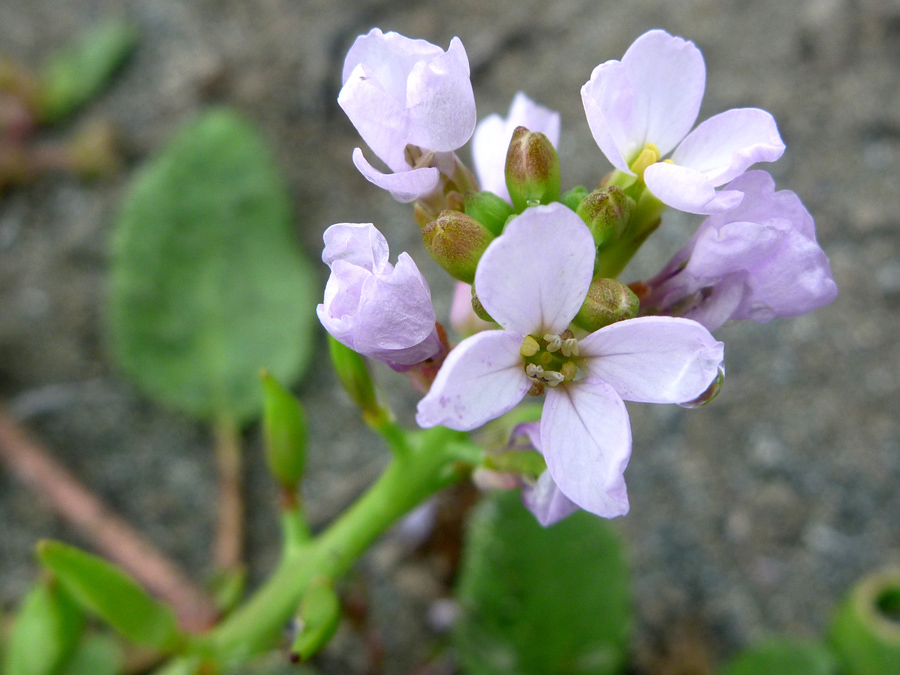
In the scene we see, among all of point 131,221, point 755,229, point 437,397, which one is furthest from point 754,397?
point 131,221

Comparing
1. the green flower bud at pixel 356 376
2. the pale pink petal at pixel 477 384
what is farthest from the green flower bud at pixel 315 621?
the pale pink petal at pixel 477 384

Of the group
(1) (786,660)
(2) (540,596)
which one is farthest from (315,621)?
(1) (786,660)

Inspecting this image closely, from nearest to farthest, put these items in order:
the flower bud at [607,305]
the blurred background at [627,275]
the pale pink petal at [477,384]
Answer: the pale pink petal at [477,384] < the flower bud at [607,305] < the blurred background at [627,275]

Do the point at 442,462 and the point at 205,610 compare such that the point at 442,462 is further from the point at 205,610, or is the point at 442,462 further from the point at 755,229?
the point at 205,610

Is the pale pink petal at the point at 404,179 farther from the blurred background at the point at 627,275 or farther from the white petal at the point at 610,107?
the blurred background at the point at 627,275

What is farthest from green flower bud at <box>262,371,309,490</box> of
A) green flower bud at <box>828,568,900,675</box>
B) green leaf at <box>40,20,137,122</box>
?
green leaf at <box>40,20,137,122</box>

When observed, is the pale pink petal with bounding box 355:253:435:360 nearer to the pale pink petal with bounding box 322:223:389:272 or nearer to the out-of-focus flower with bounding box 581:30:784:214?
the pale pink petal with bounding box 322:223:389:272
